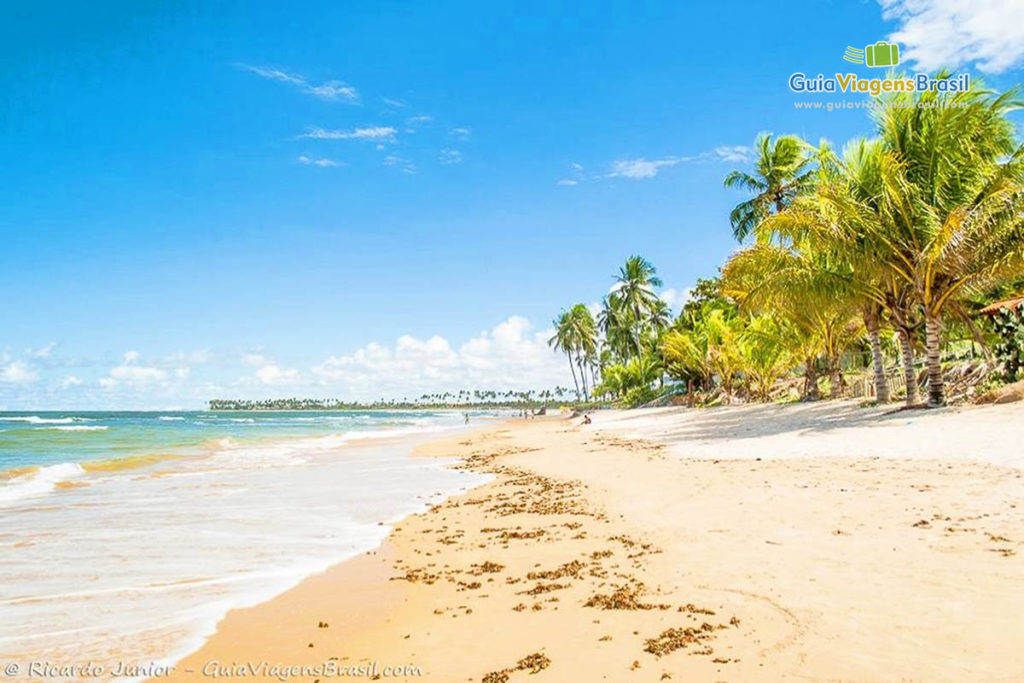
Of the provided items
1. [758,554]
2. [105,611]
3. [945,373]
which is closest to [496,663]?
[758,554]

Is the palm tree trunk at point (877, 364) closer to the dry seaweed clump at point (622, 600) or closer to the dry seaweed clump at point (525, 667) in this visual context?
the dry seaweed clump at point (622, 600)

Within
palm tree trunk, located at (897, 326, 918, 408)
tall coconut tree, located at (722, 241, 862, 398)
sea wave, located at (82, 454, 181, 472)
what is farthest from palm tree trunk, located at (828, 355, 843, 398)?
sea wave, located at (82, 454, 181, 472)

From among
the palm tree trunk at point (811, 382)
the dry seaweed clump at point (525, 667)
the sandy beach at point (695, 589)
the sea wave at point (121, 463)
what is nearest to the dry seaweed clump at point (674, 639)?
the sandy beach at point (695, 589)

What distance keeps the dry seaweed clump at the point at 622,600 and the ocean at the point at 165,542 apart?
3.39 m

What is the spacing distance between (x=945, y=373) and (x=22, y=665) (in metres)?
28.5

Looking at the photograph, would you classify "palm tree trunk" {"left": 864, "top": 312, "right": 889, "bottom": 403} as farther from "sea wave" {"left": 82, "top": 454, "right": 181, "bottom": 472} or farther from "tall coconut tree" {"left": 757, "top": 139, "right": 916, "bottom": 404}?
"sea wave" {"left": 82, "top": 454, "right": 181, "bottom": 472}

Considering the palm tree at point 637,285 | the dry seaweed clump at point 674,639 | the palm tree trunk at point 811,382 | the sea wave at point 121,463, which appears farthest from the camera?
the palm tree at point 637,285

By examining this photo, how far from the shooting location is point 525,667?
4.09 m

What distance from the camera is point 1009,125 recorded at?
18047mm

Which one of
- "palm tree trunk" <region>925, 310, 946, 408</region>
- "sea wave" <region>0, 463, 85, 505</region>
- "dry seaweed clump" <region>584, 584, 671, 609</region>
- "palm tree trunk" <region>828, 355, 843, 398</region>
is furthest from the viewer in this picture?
"palm tree trunk" <region>828, 355, 843, 398</region>

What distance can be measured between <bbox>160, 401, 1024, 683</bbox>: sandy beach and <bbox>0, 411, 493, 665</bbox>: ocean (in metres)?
0.63

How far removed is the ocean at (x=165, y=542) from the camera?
18.1 ft

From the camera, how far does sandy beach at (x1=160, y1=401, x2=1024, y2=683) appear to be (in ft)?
12.9

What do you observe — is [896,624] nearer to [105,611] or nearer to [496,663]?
[496,663]
